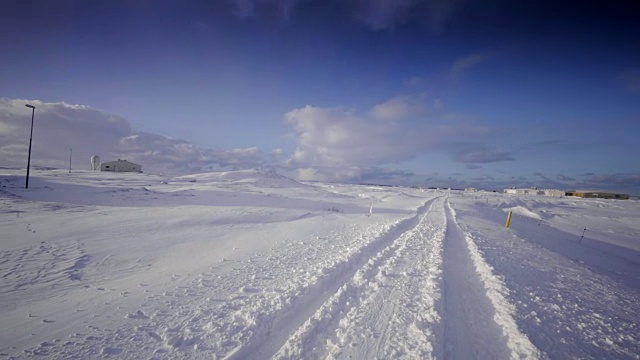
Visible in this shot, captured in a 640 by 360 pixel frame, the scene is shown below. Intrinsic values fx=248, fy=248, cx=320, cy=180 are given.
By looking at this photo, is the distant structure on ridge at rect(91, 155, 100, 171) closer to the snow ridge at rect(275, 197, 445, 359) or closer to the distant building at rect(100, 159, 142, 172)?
the distant building at rect(100, 159, 142, 172)

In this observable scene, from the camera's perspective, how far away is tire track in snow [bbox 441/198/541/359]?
407cm

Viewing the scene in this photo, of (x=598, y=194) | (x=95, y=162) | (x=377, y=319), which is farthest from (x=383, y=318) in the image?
(x=598, y=194)

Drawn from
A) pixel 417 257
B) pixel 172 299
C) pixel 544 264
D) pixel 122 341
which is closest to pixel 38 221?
pixel 172 299

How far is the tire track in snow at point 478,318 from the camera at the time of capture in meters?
4.07

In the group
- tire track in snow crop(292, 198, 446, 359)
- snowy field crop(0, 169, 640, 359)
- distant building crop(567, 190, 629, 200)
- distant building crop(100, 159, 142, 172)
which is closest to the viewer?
tire track in snow crop(292, 198, 446, 359)

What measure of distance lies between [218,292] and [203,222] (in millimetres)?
9432

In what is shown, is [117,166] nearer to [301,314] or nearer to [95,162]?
[95,162]

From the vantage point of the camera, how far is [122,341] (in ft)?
13.8

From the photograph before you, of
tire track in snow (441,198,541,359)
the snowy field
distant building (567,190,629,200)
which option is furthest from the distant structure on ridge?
distant building (567,190,629,200)

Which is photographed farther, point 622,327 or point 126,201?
point 126,201

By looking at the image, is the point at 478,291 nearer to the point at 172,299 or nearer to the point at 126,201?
the point at 172,299

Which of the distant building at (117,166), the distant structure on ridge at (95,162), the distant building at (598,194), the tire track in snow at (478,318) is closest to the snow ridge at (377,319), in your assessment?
the tire track in snow at (478,318)

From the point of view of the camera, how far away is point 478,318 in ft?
16.5

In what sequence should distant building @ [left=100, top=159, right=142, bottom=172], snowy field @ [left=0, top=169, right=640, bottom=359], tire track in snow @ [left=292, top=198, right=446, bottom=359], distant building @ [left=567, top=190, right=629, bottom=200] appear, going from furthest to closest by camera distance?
distant building @ [left=567, top=190, right=629, bottom=200] → distant building @ [left=100, top=159, right=142, bottom=172] → snowy field @ [left=0, top=169, right=640, bottom=359] → tire track in snow @ [left=292, top=198, right=446, bottom=359]
